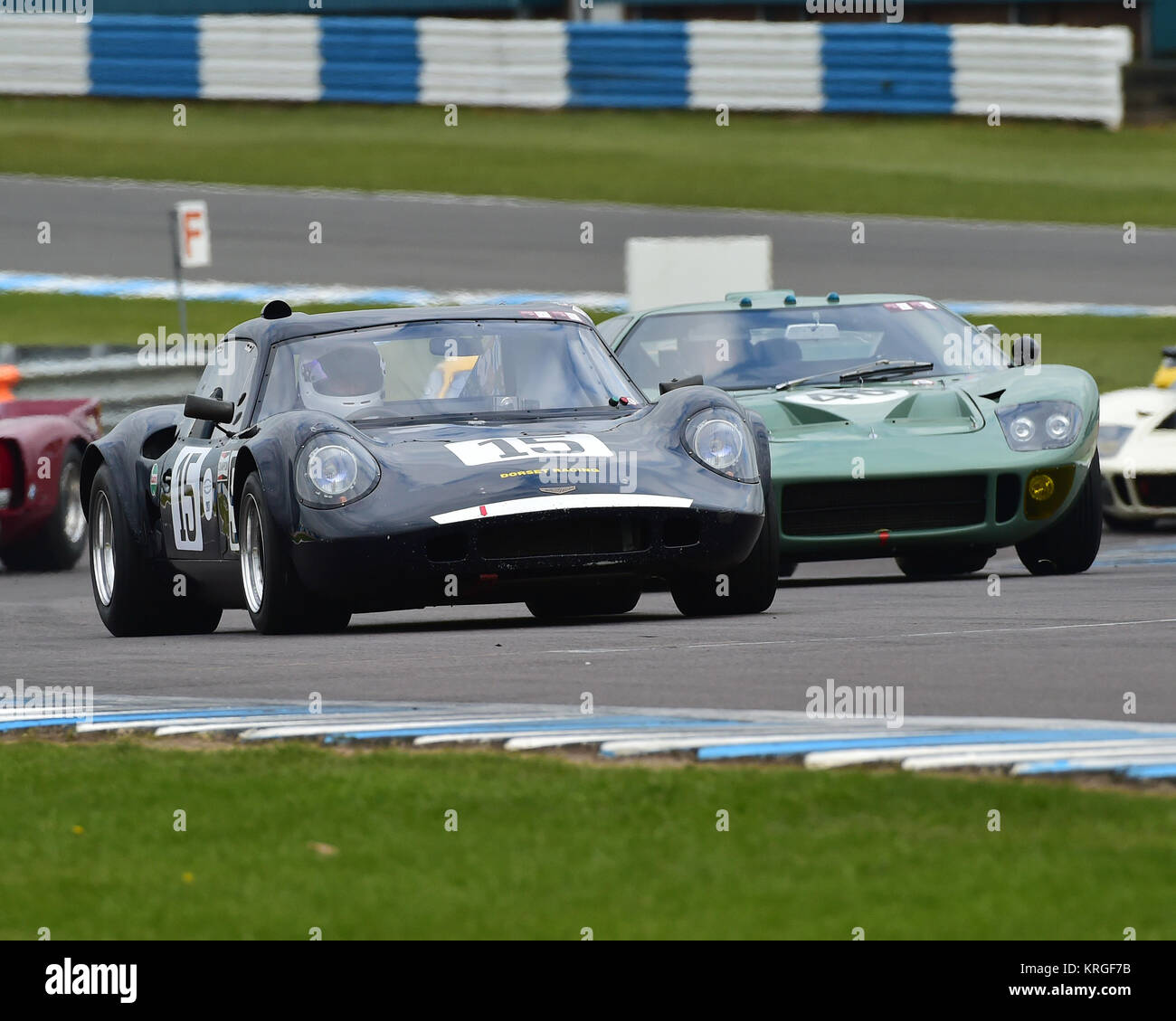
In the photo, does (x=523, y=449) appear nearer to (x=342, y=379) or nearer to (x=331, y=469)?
(x=331, y=469)

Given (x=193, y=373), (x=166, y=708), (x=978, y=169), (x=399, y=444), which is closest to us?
(x=166, y=708)

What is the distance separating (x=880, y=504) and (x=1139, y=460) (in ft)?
11.5

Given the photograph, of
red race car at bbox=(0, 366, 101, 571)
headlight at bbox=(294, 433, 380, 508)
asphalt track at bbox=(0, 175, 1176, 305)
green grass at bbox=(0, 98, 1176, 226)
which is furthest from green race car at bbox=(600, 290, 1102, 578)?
green grass at bbox=(0, 98, 1176, 226)

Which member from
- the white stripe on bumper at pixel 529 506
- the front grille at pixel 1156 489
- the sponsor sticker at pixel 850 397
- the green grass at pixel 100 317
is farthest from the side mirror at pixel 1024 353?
the green grass at pixel 100 317

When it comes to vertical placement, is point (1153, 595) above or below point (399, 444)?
below

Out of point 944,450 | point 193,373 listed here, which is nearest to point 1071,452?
point 944,450

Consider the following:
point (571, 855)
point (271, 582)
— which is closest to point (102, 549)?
point (271, 582)

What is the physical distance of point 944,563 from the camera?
12.1 metres

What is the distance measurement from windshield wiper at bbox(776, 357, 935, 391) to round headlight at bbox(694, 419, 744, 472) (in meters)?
2.35

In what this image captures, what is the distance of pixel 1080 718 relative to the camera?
6215 mm

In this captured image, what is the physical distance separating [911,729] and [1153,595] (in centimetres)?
391

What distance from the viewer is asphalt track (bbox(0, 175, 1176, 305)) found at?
24.6 meters

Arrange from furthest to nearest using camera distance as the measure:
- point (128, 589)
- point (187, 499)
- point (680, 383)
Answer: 1. point (128, 589)
2. point (187, 499)
3. point (680, 383)
